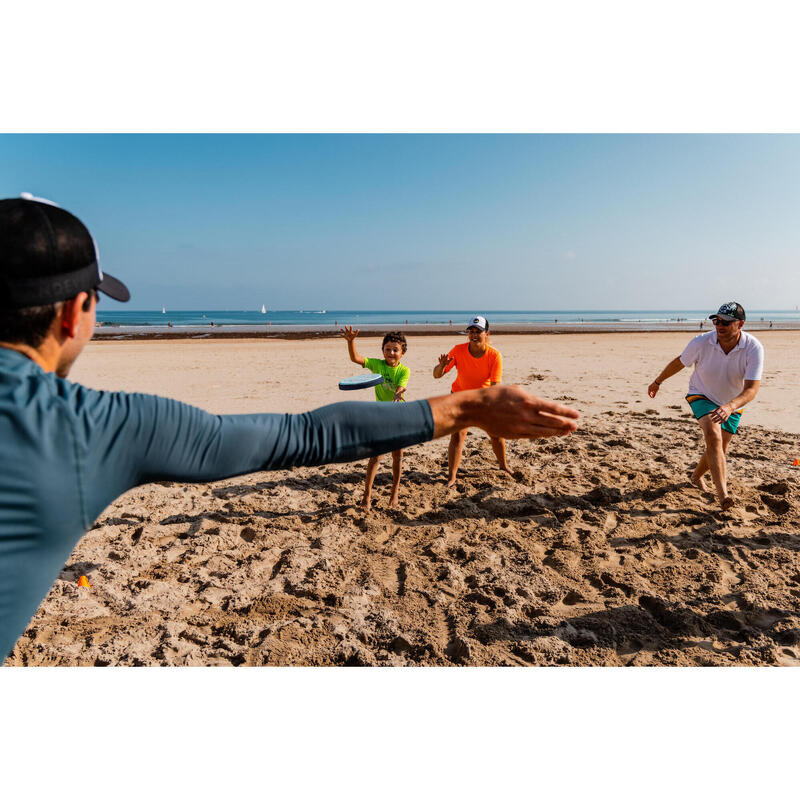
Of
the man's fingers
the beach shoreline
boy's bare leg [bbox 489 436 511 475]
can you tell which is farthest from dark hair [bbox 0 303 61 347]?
the beach shoreline

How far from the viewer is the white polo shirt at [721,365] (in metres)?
4.79

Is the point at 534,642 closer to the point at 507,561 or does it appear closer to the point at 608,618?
the point at 608,618

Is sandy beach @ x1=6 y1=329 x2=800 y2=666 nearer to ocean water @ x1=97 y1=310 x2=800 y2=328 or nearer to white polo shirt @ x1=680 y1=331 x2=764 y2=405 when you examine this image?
white polo shirt @ x1=680 y1=331 x2=764 y2=405

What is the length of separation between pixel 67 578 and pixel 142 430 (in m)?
3.31

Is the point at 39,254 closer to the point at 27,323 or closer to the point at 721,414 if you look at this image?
the point at 27,323

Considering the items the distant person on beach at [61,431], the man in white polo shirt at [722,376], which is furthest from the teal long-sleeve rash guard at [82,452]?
the man in white polo shirt at [722,376]

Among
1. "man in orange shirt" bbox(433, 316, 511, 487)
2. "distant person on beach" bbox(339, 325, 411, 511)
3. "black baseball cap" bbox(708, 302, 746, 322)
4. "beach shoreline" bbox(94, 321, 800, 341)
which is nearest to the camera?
"black baseball cap" bbox(708, 302, 746, 322)

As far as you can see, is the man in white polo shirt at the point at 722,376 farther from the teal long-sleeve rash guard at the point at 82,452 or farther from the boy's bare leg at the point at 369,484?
Result: the teal long-sleeve rash guard at the point at 82,452

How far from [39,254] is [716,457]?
5335 mm

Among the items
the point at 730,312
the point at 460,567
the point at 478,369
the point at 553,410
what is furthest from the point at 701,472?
the point at 553,410

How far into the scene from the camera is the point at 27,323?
1261 millimetres

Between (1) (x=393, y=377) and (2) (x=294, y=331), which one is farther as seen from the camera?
(2) (x=294, y=331)

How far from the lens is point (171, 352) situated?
19.5 meters

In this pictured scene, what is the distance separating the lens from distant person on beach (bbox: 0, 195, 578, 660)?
3.78 ft
